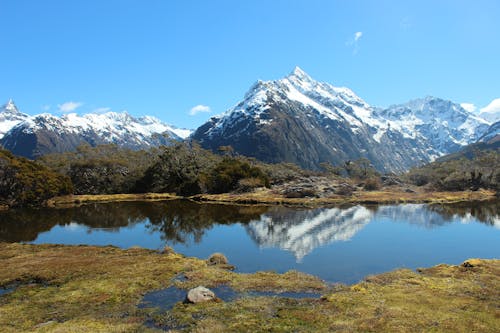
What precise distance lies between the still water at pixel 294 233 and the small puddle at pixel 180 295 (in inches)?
277

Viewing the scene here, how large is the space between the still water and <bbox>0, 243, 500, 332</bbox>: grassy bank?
5.43 meters

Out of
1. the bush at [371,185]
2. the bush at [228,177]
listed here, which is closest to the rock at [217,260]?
the bush at [228,177]

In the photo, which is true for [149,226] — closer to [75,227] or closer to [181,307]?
[75,227]

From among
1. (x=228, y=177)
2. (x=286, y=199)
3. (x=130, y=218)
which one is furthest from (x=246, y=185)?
(x=130, y=218)

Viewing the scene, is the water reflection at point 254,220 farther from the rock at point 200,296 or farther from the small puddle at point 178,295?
the rock at point 200,296

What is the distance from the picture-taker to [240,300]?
1199 inches

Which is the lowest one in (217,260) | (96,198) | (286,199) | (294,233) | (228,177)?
(217,260)

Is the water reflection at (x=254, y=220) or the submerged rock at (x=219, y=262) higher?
the water reflection at (x=254, y=220)

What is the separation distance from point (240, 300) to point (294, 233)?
35604 millimetres

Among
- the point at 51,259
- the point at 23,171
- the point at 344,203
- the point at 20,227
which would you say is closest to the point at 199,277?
the point at 51,259

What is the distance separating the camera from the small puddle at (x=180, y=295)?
100 ft

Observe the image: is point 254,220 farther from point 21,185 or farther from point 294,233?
point 21,185

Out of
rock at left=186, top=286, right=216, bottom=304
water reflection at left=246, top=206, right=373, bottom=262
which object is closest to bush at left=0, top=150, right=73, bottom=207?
water reflection at left=246, top=206, right=373, bottom=262

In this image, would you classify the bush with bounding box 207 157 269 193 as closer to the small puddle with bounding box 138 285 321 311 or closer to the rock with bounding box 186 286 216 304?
the small puddle with bounding box 138 285 321 311
